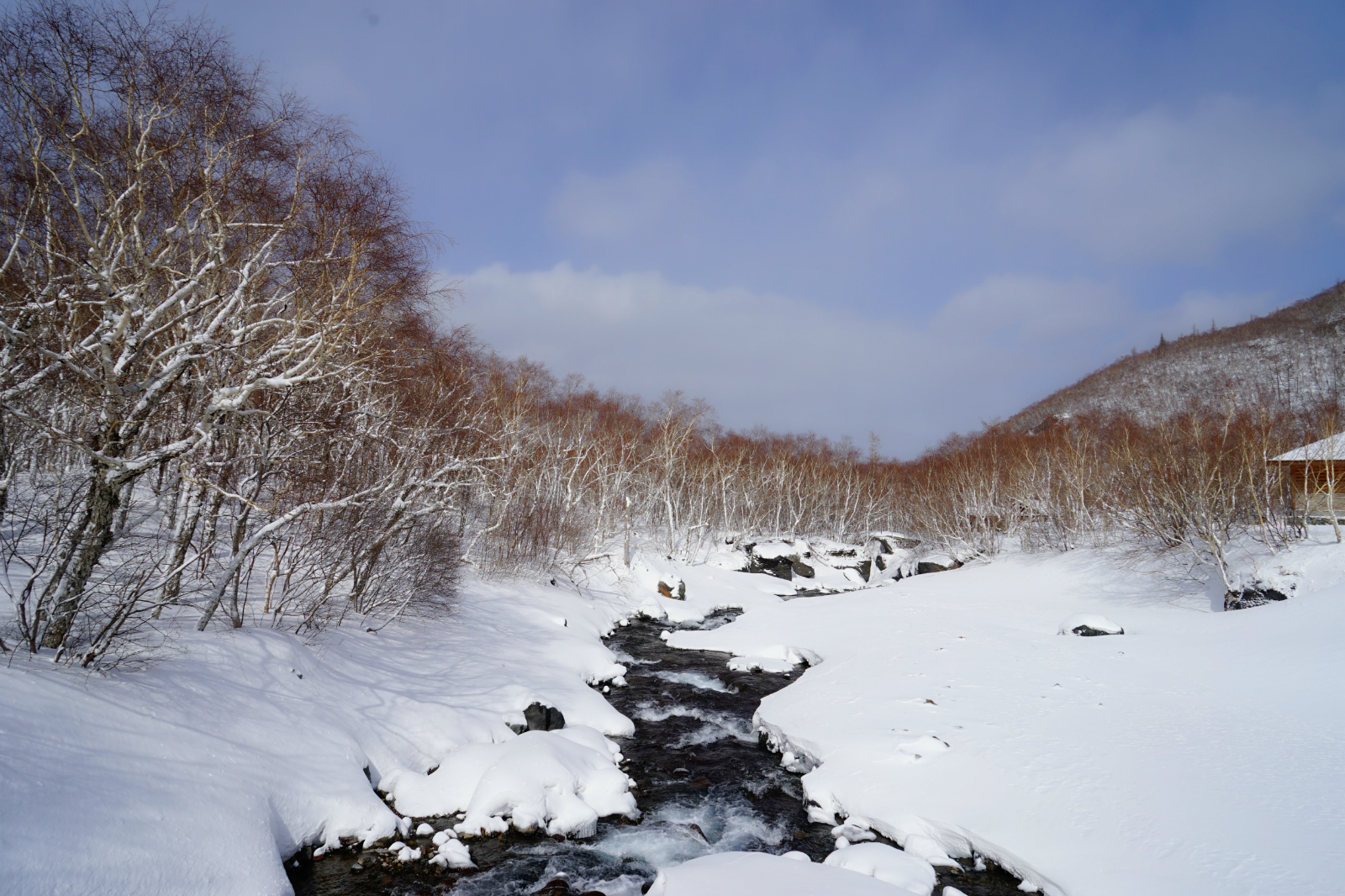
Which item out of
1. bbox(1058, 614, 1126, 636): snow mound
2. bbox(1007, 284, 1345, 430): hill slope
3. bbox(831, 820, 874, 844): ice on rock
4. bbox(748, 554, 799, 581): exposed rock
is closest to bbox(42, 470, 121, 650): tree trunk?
bbox(831, 820, 874, 844): ice on rock

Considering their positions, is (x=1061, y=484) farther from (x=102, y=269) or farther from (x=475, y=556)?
(x=102, y=269)

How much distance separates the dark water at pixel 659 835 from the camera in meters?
6.08

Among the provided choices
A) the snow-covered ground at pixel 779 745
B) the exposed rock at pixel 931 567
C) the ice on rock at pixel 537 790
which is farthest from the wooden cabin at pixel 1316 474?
the ice on rock at pixel 537 790

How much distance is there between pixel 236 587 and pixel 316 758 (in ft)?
9.43

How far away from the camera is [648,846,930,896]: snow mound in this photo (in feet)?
17.2

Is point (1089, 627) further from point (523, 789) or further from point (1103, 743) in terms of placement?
point (523, 789)

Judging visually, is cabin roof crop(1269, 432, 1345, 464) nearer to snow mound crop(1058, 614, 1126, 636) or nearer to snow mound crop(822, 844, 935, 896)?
snow mound crop(1058, 614, 1126, 636)

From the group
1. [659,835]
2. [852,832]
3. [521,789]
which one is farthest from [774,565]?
[521,789]

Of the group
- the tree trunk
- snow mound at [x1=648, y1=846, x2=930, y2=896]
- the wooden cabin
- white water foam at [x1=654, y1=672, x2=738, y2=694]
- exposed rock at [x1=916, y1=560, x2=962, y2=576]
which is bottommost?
white water foam at [x1=654, y1=672, x2=738, y2=694]

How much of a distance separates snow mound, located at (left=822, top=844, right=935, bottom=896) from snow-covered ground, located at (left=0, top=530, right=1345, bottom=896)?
0.12ft

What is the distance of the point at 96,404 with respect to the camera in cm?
649

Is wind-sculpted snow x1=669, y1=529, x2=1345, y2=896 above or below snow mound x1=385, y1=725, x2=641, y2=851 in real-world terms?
above

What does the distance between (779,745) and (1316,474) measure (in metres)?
21.9

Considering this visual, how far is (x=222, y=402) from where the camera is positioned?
6.27 meters
